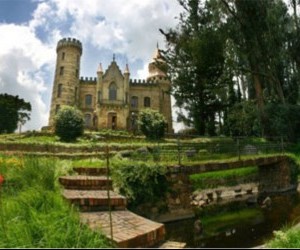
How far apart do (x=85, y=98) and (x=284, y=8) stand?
113 ft

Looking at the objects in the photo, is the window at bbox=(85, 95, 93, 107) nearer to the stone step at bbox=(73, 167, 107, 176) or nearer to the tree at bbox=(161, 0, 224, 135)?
the tree at bbox=(161, 0, 224, 135)

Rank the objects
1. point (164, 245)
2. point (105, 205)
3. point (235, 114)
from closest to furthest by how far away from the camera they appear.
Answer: point (164, 245)
point (105, 205)
point (235, 114)

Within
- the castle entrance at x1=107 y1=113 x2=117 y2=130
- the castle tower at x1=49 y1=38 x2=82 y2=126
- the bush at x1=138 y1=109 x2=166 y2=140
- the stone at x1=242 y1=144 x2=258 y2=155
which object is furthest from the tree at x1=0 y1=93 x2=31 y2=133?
the stone at x1=242 y1=144 x2=258 y2=155

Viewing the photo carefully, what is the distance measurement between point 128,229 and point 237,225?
6.29 meters

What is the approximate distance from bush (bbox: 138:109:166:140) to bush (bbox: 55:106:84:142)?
6.28 metres

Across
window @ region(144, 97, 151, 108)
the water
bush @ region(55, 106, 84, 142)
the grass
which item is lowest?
the water

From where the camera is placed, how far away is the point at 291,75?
1300 inches

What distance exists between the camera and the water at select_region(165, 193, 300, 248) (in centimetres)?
912

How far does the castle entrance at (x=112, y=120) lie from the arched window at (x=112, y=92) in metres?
3.14

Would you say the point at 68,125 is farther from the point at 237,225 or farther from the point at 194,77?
the point at 237,225

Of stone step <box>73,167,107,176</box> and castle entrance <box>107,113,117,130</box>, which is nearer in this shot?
stone step <box>73,167,107,176</box>

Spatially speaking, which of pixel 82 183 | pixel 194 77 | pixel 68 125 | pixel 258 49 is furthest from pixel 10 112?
pixel 82 183

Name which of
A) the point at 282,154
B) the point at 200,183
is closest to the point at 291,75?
the point at 282,154

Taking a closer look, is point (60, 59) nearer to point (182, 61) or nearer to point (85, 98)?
point (85, 98)
